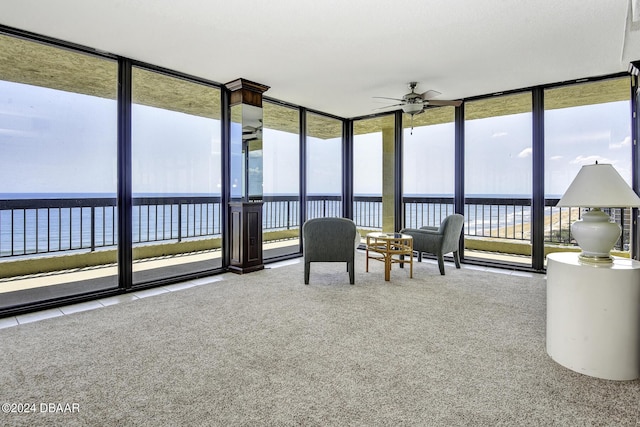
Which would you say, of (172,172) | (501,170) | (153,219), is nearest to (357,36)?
(172,172)

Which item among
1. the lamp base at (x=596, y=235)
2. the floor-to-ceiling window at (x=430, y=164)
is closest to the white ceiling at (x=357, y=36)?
the floor-to-ceiling window at (x=430, y=164)

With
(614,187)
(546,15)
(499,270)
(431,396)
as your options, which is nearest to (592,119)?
(499,270)

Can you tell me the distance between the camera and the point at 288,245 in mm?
7184

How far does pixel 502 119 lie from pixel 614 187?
4242 millimetres

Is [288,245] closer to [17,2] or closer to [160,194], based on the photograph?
[160,194]

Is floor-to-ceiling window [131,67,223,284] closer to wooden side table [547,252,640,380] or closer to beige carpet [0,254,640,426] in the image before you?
beige carpet [0,254,640,426]

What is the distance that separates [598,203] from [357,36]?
2524mm

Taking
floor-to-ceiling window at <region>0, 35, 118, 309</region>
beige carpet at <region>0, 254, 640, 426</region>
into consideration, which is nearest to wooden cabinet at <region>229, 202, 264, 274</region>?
beige carpet at <region>0, 254, 640, 426</region>

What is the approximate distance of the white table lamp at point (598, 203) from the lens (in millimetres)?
2141

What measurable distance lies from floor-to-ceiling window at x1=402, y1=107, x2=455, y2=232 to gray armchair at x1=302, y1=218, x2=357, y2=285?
2650mm

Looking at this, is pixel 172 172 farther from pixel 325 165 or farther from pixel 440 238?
pixel 440 238

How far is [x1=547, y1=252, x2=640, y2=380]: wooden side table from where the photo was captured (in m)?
2.03

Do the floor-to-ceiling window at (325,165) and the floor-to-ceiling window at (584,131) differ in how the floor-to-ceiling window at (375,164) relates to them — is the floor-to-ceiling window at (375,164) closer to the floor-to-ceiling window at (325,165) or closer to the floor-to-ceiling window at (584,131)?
the floor-to-ceiling window at (325,165)

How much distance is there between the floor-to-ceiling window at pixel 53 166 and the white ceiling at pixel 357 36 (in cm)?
84
